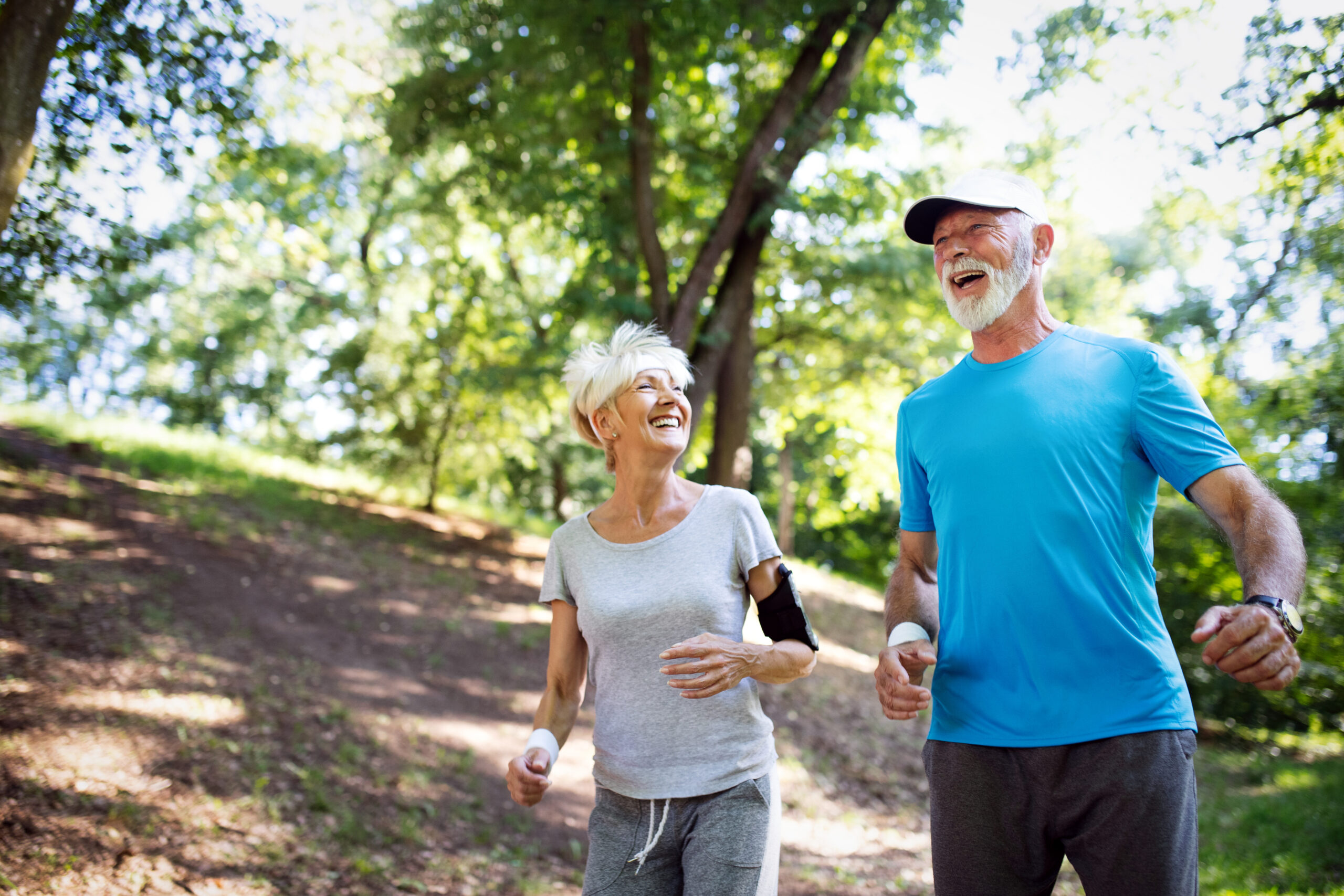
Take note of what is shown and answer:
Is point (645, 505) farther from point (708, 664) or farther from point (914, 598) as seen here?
point (914, 598)

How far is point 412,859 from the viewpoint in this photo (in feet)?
17.8

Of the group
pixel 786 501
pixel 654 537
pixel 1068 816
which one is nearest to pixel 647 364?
pixel 654 537

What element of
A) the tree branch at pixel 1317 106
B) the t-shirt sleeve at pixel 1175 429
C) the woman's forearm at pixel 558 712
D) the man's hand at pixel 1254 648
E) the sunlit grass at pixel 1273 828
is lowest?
the sunlit grass at pixel 1273 828

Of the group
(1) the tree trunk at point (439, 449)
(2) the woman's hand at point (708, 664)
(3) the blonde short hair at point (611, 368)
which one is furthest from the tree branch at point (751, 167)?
(1) the tree trunk at point (439, 449)

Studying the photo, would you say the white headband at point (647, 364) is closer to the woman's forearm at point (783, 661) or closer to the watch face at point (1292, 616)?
the woman's forearm at point (783, 661)

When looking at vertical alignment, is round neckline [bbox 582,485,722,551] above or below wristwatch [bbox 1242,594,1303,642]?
below

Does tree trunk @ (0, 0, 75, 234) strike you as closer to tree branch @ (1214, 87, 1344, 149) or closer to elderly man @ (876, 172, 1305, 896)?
elderly man @ (876, 172, 1305, 896)

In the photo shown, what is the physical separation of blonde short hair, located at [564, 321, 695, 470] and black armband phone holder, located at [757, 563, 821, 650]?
78 centimetres

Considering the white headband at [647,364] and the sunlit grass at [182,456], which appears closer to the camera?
the white headband at [647,364]

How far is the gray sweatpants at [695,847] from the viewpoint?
244 cm

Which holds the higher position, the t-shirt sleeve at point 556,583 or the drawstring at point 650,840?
the t-shirt sleeve at point 556,583

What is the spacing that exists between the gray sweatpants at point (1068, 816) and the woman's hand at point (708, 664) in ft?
1.93

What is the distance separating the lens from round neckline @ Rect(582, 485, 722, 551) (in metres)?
2.75

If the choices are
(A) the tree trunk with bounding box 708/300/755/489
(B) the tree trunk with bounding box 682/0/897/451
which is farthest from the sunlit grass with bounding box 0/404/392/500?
(B) the tree trunk with bounding box 682/0/897/451
